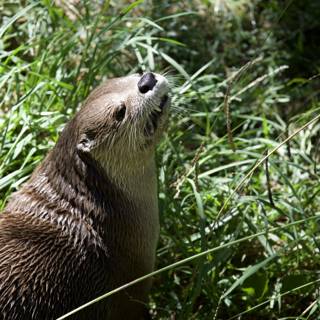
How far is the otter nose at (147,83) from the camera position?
2598mm

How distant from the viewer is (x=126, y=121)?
2625mm

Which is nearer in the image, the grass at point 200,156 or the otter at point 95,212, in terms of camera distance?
the otter at point 95,212

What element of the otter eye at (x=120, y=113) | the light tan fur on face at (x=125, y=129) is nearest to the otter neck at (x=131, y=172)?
the light tan fur on face at (x=125, y=129)

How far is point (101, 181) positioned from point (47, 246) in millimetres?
285

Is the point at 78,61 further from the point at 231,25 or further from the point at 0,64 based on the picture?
the point at 231,25

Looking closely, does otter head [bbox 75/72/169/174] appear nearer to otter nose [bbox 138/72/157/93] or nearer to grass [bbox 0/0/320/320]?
otter nose [bbox 138/72/157/93]

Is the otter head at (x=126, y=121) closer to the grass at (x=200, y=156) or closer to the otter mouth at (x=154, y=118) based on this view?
the otter mouth at (x=154, y=118)

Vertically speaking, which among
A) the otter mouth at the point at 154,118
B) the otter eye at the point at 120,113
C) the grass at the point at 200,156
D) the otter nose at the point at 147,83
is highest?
the otter nose at the point at 147,83

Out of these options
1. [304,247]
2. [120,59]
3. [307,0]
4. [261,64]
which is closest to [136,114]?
[304,247]

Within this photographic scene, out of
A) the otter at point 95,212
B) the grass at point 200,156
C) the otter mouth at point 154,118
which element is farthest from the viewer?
the grass at point 200,156

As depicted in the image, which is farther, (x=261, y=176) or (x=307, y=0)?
(x=307, y=0)

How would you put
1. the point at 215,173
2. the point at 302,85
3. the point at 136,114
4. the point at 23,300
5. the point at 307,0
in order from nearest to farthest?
1. the point at 23,300
2. the point at 136,114
3. the point at 215,173
4. the point at 302,85
5. the point at 307,0

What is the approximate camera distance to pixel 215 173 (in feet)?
11.7

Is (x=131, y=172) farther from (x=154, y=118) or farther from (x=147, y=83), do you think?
(x=147, y=83)
